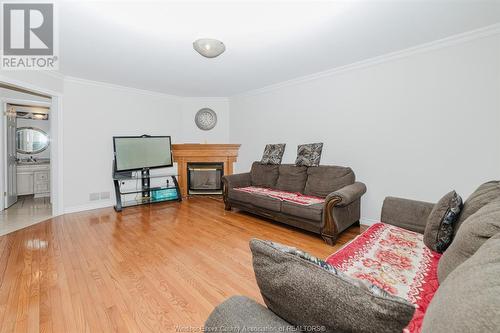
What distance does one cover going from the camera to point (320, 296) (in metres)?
0.64

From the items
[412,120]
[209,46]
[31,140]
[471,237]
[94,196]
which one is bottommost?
[94,196]

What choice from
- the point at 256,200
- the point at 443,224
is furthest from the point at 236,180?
the point at 443,224

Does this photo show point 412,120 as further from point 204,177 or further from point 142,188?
point 142,188

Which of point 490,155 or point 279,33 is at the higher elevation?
point 279,33

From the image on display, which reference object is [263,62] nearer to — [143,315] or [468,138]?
[468,138]

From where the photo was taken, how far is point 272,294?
750 millimetres

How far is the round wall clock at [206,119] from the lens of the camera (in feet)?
19.0

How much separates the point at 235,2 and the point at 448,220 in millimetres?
2392

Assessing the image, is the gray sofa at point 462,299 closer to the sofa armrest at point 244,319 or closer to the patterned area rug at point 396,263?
the sofa armrest at point 244,319

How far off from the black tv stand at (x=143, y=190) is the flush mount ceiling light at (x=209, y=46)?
10.2 feet

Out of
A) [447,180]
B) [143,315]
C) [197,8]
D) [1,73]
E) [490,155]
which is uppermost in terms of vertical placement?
[197,8]

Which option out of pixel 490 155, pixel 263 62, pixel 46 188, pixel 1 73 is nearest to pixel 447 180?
pixel 490 155

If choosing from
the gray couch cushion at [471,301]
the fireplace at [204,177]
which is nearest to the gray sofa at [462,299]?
the gray couch cushion at [471,301]

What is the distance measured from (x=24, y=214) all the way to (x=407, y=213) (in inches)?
230
